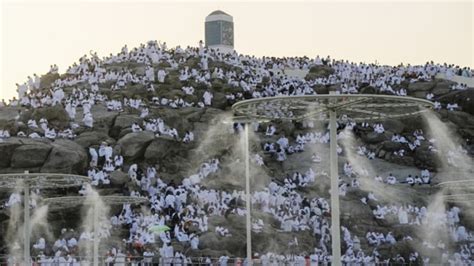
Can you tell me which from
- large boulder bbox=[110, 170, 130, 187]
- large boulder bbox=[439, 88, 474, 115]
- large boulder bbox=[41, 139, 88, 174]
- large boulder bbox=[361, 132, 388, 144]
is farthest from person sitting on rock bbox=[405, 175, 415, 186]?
large boulder bbox=[41, 139, 88, 174]

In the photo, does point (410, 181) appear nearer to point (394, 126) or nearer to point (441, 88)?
point (394, 126)

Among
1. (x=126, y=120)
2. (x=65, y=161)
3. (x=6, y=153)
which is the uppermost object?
(x=126, y=120)

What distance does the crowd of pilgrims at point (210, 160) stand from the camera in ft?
156

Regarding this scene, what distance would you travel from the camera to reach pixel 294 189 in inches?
2153

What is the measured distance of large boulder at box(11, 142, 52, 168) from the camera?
55156 millimetres

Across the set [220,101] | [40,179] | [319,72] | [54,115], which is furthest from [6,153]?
[319,72]

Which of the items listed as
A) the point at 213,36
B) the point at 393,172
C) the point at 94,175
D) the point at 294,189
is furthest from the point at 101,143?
the point at 213,36

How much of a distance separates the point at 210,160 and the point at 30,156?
34.8 ft

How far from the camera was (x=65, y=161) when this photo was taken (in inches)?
2173

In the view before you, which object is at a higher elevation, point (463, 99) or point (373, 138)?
point (463, 99)

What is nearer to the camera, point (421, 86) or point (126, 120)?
point (126, 120)

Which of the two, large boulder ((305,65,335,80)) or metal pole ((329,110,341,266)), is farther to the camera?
large boulder ((305,65,335,80))

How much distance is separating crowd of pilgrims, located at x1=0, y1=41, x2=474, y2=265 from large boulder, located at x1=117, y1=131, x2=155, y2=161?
99 cm

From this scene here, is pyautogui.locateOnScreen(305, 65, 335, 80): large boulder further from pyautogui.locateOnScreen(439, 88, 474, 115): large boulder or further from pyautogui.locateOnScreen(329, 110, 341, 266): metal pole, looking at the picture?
pyautogui.locateOnScreen(329, 110, 341, 266): metal pole
